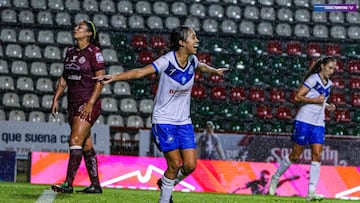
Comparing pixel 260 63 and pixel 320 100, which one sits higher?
pixel 320 100

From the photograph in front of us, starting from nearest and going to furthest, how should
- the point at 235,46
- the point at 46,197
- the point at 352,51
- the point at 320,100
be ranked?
1. the point at 46,197
2. the point at 320,100
3. the point at 235,46
4. the point at 352,51

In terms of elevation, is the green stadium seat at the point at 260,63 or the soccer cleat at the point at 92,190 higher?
the green stadium seat at the point at 260,63

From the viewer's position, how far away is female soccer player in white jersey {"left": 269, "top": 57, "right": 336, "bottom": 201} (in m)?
11.4

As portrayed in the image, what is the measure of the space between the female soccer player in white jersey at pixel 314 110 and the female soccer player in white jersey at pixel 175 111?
3.58 metres

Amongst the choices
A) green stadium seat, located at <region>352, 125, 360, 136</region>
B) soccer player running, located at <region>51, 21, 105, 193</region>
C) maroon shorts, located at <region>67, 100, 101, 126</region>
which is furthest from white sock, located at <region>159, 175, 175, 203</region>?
green stadium seat, located at <region>352, 125, 360, 136</region>

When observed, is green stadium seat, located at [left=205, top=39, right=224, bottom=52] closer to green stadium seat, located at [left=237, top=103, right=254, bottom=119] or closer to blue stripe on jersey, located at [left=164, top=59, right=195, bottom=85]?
green stadium seat, located at [left=237, top=103, right=254, bottom=119]

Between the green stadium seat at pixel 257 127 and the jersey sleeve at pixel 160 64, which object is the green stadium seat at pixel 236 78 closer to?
the green stadium seat at pixel 257 127

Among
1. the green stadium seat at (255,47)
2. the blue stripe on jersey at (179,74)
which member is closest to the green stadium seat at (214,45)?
the green stadium seat at (255,47)

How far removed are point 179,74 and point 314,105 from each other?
13.3ft

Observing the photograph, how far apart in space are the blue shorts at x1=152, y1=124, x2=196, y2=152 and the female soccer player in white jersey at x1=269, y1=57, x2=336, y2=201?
3.61 m

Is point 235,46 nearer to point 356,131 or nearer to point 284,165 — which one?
point 356,131

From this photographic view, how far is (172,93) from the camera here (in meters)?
8.12

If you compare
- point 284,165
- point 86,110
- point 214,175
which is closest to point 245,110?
point 214,175

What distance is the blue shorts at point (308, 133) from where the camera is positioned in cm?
1160
